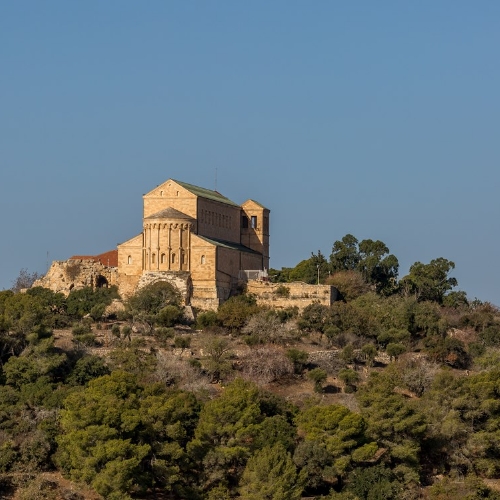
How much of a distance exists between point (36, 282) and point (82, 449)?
24012 mm

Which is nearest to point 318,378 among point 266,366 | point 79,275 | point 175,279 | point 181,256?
point 266,366

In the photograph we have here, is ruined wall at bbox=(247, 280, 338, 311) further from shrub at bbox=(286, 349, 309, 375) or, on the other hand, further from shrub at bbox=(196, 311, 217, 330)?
shrub at bbox=(286, 349, 309, 375)

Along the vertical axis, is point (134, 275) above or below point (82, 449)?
above

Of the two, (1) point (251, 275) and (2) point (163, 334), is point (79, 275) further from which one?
(2) point (163, 334)

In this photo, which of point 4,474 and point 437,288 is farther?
point 437,288

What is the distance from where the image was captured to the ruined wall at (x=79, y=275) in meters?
76.2

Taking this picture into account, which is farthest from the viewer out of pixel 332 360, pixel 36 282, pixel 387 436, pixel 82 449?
pixel 36 282

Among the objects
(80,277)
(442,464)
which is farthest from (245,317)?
(442,464)

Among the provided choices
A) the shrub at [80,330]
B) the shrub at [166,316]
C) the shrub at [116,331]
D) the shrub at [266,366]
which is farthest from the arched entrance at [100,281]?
the shrub at [266,366]

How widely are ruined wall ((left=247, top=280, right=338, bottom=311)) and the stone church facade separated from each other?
1.50 metres

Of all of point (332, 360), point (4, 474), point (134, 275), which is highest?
point (134, 275)

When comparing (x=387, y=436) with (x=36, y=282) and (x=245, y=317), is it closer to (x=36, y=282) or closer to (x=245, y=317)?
(x=245, y=317)

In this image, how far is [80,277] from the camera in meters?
76.4

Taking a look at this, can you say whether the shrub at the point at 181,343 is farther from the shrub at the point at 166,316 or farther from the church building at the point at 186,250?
the church building at the point at 186,250
